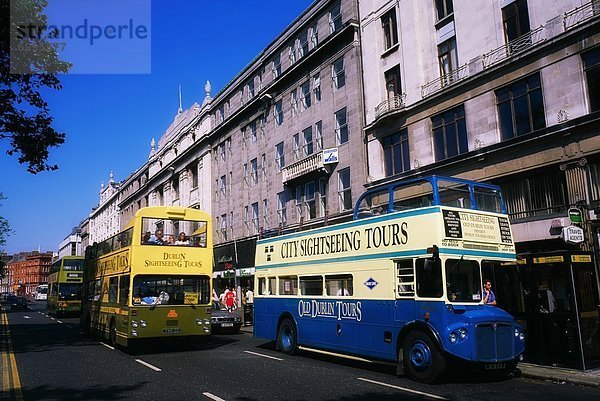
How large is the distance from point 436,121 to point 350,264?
39.8 feet

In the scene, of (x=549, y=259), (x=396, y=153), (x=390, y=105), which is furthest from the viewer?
(x=390, y=105)

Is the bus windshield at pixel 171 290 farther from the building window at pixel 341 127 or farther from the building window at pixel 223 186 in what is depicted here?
the building window at pixel 223 186

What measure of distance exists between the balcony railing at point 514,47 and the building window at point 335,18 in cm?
1202

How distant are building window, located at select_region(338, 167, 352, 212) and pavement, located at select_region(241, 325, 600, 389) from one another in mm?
17085

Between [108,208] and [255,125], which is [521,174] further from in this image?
[108,208]

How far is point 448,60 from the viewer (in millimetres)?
22453

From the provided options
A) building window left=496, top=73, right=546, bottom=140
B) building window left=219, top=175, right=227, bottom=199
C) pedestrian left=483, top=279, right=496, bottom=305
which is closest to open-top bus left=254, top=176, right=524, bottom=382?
pedestrian left=483, top=279, right=496, bottom=305

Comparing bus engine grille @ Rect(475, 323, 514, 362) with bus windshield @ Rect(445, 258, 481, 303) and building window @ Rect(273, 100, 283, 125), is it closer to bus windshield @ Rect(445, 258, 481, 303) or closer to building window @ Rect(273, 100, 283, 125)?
bus windshield @ Rect(445, 258, 481, 303)

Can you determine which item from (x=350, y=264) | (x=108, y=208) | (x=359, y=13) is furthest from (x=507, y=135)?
(x=108, y=208)

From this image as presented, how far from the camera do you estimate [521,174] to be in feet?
61.9

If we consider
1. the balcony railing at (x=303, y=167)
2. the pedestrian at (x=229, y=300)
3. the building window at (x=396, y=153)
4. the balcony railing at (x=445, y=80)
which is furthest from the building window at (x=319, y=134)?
the pedestrian at (x=229, y=300)

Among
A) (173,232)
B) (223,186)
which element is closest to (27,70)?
(173,232)

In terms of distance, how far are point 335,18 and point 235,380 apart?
25.0 metres

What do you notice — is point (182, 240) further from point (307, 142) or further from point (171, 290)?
point (307, 142)
